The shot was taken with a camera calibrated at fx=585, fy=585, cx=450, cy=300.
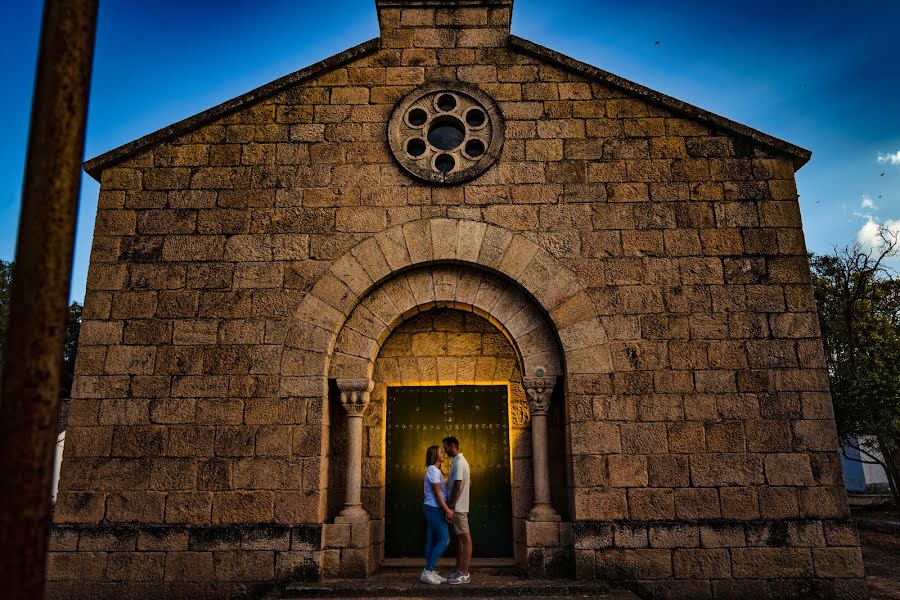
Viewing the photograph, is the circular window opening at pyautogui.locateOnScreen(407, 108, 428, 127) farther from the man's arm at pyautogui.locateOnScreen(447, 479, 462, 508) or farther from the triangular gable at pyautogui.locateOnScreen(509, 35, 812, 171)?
the man's arm at pyautogui.locateOnScreen(447, 479, 462, 508)

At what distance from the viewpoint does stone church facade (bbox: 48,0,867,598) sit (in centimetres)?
603

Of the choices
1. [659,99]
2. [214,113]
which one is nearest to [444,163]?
[659,99]

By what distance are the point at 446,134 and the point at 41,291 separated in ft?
17.7

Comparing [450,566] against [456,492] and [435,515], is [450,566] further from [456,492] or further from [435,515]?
[456,492]

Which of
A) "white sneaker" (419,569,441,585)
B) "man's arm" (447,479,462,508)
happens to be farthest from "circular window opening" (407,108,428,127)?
"white sneaker" (419,569,441,585)

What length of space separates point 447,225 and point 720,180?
10.8 feet

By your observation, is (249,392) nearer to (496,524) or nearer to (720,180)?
(496,524)

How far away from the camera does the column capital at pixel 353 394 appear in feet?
21.6

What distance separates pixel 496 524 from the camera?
7.20 metres

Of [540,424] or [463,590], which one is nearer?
[463,590]

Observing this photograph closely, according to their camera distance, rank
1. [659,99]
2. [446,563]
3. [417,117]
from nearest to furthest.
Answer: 1. [446,563]
2. [659,99]
3. [417,117]

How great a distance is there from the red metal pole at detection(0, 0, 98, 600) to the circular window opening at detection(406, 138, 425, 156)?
14.1 feet

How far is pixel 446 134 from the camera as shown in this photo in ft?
24.3

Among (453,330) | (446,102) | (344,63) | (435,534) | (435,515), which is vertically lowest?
(435,534)
